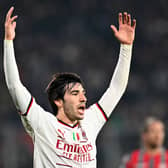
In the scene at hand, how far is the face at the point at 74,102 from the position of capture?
4000 mm

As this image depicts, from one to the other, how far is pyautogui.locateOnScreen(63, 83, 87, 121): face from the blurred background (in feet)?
24.2

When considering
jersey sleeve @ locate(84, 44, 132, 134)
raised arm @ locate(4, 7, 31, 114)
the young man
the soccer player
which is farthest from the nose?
the soccer player

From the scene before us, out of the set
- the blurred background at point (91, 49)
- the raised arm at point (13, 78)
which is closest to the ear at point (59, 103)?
the raised arm at point (13, 78)

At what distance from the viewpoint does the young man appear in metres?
3.86

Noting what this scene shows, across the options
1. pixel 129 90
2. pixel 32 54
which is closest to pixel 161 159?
pixel 129 90

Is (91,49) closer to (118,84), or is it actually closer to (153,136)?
A: (153,136)

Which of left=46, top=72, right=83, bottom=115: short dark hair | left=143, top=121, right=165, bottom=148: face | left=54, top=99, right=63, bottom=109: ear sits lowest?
left=143, top=121, right=165, bottom=148: face

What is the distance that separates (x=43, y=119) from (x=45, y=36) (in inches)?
403

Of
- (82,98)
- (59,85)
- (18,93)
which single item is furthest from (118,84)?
(18,93)

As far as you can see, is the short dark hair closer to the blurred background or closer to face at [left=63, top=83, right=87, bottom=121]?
face at [left=63, top=83, right=87, bottom=121]

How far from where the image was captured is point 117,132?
31.7 feet

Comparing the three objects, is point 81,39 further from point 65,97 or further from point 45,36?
point 65,97

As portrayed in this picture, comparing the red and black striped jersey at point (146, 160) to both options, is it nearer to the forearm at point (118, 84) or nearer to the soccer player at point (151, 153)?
the soccer player at point (151, 153)

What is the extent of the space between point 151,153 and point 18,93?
2895 mm
